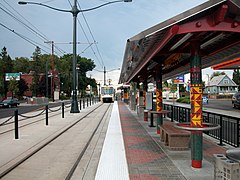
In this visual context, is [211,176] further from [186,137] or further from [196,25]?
[196,25]

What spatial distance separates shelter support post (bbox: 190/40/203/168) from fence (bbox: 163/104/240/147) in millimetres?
2569

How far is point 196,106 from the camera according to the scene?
6.15m

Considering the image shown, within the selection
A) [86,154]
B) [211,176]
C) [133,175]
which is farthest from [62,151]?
[211,176]

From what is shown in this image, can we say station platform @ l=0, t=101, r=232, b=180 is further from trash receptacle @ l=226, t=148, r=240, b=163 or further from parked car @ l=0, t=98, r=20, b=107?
parked car @ l=0, t=98, r=20, b=107

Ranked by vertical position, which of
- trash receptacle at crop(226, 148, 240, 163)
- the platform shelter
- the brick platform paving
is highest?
the platform shelter

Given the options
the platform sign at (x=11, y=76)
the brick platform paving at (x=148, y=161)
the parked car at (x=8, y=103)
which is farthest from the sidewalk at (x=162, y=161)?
the platform sign at (x=11, y=76)

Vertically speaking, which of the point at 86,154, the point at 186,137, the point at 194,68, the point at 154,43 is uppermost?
the point at 154,43

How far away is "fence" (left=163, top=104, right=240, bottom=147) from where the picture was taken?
8.74 meters

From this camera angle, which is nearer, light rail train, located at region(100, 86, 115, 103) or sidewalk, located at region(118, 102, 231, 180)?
sidewalk, located at region(118, 102, 231, 180)

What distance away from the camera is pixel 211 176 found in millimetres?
5477

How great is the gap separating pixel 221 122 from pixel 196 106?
3.12m

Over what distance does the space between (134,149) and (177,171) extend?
2.45m

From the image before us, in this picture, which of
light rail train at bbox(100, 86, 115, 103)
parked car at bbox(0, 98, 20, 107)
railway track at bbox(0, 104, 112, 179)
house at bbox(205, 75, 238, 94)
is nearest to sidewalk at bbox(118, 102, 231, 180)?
railway track at bbox(0, 104, 112, 179)

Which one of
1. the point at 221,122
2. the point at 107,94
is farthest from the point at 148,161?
the point at 107,94
